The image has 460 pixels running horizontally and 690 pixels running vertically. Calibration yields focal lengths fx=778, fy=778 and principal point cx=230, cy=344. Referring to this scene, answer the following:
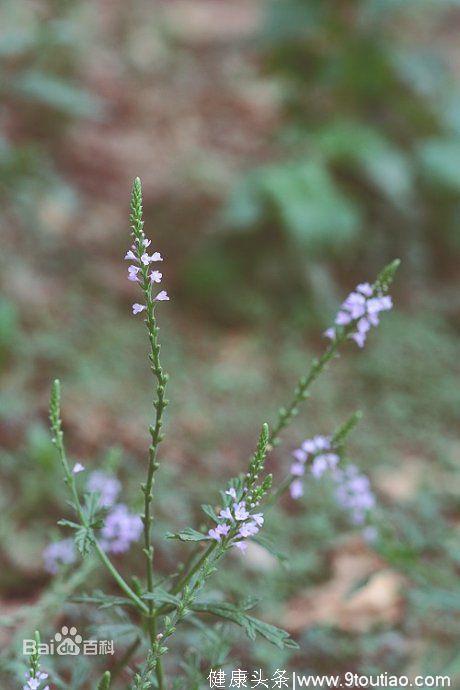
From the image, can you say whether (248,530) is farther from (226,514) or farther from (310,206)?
(310,206)

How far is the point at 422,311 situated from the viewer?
3.25 metres

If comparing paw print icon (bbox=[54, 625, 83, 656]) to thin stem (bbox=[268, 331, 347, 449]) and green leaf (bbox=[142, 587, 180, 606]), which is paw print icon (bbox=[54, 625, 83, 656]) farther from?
thin stem (bbox=[268, 331, 347, 449])

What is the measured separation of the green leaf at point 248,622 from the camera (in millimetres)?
1051

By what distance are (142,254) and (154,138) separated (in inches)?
134

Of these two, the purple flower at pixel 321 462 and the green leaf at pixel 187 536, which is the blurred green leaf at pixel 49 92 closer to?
the purple flower at pixel 321 462

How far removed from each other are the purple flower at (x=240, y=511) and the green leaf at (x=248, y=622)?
0.15 m

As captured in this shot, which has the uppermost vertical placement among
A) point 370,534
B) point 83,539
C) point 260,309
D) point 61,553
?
point 260,309

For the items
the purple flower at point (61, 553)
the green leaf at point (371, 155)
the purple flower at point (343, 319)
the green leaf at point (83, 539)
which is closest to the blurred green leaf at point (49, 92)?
the green leaf at point (371, 155)

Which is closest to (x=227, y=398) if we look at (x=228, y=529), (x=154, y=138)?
(x=228, y=529)

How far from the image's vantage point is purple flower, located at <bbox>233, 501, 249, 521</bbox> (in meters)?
1.05

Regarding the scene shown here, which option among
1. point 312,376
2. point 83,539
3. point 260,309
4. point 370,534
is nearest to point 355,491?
point 370,534

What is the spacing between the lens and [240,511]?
1.05 metres

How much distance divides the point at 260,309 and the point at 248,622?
7.14 ft

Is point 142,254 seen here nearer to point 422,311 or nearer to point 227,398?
point 227,398
